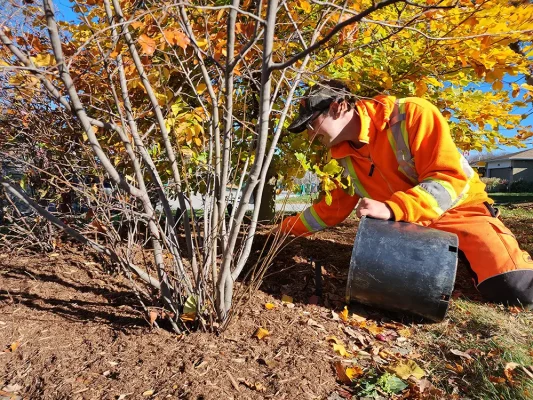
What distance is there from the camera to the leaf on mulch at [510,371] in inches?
67.1

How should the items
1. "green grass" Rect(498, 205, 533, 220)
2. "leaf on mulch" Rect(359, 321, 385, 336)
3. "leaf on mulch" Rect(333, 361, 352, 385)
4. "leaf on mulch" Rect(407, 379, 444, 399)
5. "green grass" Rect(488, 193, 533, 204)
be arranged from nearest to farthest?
"leaf on mulch" Rect(407, 379, 444, 399) < "leaf on mulch" Rect(333, 361, 352, 385) < "leaf on mulch" Rect(359, 321, 385, 336) < "green grass" Rect(498, 205, 533, 220) < "green grass" Rect(488, 193, 533, 204)

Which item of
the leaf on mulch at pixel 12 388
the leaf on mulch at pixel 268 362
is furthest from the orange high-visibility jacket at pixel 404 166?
the leaf on mulch at pixel 12 388

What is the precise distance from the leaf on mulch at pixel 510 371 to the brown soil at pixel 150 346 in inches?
17.1

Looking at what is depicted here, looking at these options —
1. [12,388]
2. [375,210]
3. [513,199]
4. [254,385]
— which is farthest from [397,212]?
[513,199]

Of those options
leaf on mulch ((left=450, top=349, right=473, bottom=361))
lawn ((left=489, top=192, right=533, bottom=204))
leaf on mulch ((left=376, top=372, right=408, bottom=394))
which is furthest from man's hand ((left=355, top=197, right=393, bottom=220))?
lawn ((left=489, top=192, right=533, bottom=204))

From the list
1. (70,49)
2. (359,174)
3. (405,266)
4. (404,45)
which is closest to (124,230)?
(70,49)

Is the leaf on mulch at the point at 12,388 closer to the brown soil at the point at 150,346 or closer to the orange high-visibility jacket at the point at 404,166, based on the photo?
the brown soil at the point at 150,346

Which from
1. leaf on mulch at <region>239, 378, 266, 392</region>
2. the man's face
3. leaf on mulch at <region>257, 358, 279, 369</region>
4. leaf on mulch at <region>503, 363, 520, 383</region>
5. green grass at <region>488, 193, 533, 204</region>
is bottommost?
green grass at <region>488, 193, 533, 204</region>

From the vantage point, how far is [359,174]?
304cm

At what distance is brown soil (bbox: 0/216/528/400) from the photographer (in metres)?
1.68

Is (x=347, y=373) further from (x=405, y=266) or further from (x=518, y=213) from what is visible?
(x=518, y=213)

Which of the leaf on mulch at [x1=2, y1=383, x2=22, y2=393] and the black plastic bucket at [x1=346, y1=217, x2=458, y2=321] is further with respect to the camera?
the black plastic bucket at [x1=346, y1=217, x2=458, y2=321]

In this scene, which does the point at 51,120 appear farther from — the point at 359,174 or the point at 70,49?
the point at 359,174

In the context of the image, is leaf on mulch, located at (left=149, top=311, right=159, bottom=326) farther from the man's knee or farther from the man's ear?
the man's knee
